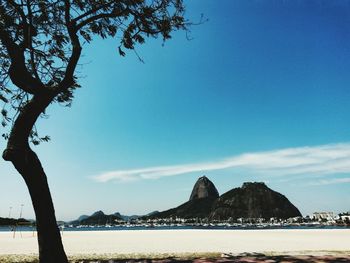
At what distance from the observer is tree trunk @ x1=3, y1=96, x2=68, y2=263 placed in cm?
930

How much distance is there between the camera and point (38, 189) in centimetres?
955

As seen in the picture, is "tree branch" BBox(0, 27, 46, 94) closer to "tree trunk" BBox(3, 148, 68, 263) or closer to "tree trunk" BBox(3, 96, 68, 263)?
"tree trunk" BBox(3, 96, 68, 263)

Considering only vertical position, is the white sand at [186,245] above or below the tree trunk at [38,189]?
below

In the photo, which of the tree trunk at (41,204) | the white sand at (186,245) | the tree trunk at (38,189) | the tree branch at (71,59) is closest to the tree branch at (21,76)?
the tree branch at (71,59)

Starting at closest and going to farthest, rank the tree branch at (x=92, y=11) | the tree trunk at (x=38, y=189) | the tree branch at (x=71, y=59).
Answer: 1. the tree trunk at (x=38, y=189)
2. the tree branch at (x=71, y=59)
3. the tree branch at (x=92, y=11)

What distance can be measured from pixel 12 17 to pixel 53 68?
8.68ft

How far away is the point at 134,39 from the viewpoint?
42.2 feet

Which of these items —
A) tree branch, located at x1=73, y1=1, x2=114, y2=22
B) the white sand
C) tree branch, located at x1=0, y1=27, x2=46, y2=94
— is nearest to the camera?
tree branch, located at x1=0, y1=27, x2=46, y2=94

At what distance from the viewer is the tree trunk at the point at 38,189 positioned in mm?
9297

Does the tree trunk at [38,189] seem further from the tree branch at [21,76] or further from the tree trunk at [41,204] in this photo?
the tree branch at [21,76]

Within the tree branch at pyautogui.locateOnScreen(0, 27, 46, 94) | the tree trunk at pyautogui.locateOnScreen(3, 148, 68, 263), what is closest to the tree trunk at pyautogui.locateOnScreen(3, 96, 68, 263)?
the tree trunk at pyautogui.locateOnScreen(3, 148, 68, 263)

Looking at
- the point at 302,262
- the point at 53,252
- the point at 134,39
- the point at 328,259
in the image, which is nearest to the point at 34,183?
the point at 53,252

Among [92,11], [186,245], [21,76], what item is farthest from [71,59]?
[186,245]

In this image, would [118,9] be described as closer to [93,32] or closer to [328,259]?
[93,32]
